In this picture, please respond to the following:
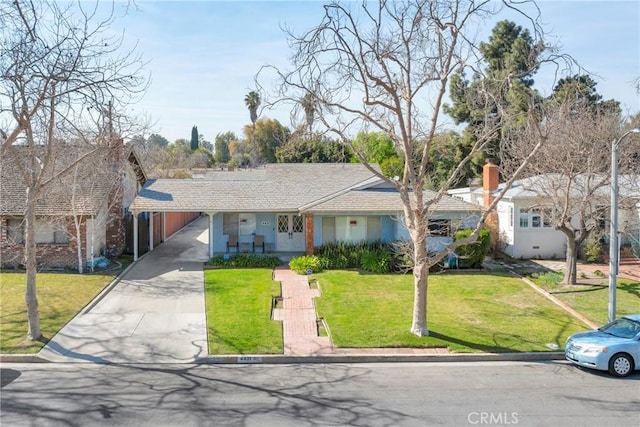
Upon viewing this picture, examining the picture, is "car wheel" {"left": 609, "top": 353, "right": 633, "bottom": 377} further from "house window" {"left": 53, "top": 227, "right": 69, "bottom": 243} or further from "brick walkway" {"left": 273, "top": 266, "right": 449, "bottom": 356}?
"house window" {"left": 53, "top": 227, "right": 69, "bottom": 243}

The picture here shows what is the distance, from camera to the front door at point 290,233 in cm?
2669

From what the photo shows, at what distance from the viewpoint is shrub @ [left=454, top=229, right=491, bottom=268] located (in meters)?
23.4

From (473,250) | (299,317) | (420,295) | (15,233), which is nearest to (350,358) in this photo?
(420,295)

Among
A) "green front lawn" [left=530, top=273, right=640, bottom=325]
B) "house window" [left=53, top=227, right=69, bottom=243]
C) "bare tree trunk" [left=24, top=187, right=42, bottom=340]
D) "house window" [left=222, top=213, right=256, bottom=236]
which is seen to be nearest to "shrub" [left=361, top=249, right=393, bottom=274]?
"green front lawn" [left=530, top=273, right=640, bottom=325]

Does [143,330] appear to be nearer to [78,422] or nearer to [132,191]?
[78,422]

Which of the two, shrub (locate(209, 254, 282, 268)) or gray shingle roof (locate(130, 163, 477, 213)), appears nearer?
shrub (locate(209, 254, 282, 268))

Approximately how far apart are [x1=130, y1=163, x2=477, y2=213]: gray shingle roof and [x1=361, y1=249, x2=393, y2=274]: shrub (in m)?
2.22

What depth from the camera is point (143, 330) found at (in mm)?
15266

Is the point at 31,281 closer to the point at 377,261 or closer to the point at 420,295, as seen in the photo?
the point at 420,295

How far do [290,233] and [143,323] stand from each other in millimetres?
11763

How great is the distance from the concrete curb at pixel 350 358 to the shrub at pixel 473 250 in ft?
31.8

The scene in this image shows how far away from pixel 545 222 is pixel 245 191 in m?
15.7

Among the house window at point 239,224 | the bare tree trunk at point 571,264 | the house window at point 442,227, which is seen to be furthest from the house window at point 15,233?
the bare tree trunk at point 571,264

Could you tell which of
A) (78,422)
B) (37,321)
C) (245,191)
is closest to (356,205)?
(245,191)
